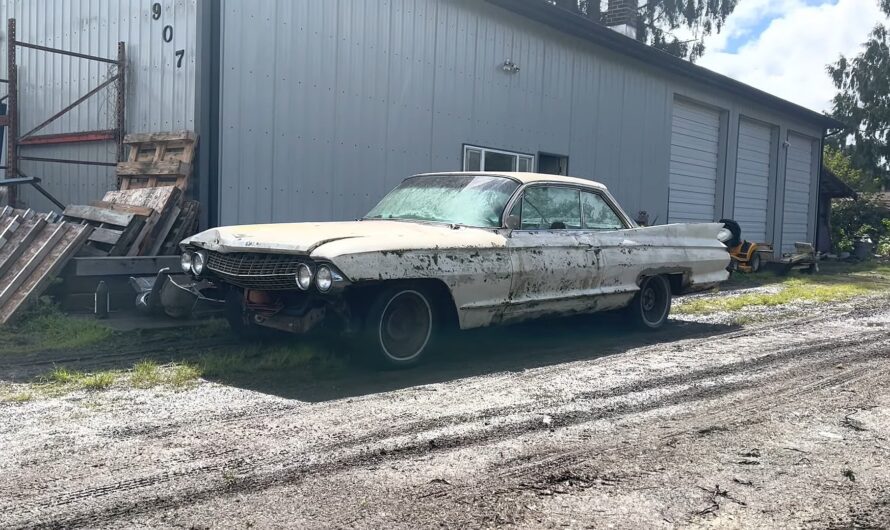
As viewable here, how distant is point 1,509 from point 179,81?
752 centimetres

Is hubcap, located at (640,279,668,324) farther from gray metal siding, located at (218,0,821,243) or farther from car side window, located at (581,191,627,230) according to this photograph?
gray metal siding, located at (218,0,821,243)

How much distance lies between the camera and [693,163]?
19.3 metres

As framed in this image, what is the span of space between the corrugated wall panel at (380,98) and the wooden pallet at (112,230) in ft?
3.27

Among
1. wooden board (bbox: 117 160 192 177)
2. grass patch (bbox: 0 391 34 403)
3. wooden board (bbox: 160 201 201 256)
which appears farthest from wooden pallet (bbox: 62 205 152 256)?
grass patch (bbox: 0 391 34 403)

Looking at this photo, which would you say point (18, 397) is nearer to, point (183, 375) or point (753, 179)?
point (183, 375)

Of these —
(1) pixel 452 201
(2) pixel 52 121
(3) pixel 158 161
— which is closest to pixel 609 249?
(1) pixel 452 201

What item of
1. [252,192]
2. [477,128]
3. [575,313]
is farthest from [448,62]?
[575,313]

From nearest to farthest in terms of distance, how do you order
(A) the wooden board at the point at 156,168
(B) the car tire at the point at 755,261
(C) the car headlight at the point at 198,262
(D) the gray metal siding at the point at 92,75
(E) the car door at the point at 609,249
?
(C) the car headlight at the point at 198,262 < (E) the car door at the point at 609,249 < (A) the wooden board at the point at 156,168 < (D) the gray metal siding at the point at 92,75 < (B) the car tire at the point at 755,261

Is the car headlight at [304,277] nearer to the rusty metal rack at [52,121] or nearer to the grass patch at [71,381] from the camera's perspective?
the grass patch at [71,381]

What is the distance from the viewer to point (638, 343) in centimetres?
817

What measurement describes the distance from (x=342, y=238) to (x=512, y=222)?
1.81 m

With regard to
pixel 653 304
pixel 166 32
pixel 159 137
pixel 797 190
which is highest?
pixel 166 32

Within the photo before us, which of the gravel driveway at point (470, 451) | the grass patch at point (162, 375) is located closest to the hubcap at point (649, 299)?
the gravel driveway at point (470, 451)

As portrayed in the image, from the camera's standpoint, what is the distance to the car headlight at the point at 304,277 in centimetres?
584
